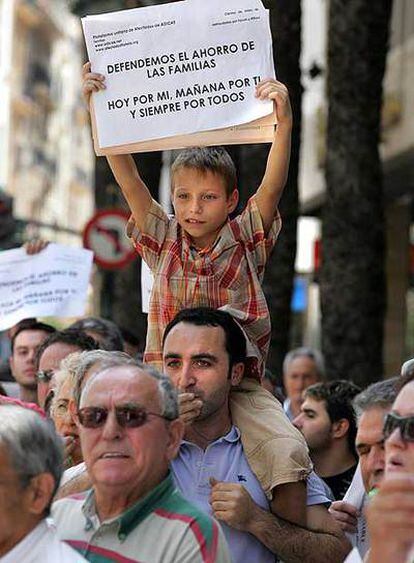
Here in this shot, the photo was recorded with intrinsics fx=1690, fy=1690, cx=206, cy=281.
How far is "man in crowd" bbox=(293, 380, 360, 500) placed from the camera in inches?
334

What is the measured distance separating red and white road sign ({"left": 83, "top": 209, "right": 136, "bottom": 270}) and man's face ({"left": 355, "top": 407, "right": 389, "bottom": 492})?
41.6 feet

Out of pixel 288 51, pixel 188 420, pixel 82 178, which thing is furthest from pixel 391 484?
pixel 82 178

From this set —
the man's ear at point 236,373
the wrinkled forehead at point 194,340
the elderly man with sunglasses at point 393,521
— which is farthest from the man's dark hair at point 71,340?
the elderly man with sunglasses at point 393,521

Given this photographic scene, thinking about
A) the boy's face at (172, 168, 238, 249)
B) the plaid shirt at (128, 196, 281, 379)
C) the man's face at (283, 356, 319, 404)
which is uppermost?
the boy's face at (172, 168, 238, 249)

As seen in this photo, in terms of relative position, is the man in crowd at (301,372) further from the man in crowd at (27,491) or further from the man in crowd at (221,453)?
the man in crowd at (27,491)

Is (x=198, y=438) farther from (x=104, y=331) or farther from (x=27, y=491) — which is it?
(x=104, y=331)

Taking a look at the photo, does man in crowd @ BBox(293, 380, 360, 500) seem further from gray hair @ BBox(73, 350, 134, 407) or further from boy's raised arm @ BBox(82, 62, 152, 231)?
gray hair @ BBox(73, 350, 134, 407)

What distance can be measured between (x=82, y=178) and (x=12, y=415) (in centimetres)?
9234

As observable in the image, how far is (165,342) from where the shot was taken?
6.44 metres

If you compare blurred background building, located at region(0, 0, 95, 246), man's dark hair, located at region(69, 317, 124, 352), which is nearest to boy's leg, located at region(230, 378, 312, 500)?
man's dark hair, located at region(69, 317, 124, 352)

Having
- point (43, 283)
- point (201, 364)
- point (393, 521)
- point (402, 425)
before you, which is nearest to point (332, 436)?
point (201, 364)

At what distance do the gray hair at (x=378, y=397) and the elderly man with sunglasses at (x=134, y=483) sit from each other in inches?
53.4

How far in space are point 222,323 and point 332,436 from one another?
2.32m

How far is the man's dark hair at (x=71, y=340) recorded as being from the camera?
8.83 m
